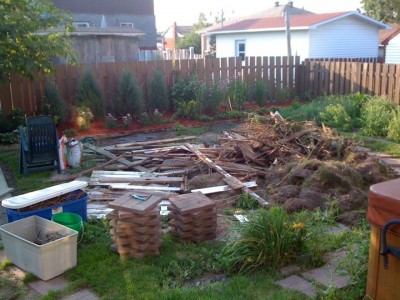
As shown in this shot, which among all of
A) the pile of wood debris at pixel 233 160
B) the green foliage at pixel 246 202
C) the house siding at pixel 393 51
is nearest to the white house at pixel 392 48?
the house siding at pixel 393 51

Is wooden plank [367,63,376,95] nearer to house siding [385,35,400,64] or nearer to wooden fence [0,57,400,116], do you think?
wooden fence [0,57,400,116]

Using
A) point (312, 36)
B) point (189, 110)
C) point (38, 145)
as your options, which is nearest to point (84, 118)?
point (189, 110)

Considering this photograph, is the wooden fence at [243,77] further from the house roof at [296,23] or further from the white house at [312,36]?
the house roof at [296,23]

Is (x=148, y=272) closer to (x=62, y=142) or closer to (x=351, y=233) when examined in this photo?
(x=351, y=233)

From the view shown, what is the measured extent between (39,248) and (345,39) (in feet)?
79.4

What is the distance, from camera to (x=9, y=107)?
10.8 meters

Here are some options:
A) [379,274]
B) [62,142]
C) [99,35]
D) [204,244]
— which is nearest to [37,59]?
[62,142]

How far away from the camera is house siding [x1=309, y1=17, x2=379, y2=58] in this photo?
24000mm

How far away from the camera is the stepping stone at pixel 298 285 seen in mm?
3642

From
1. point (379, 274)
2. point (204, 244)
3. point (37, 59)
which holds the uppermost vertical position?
point (37, 59)

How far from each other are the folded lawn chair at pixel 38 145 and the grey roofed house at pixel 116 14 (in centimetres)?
2743

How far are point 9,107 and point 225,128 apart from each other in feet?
17.1

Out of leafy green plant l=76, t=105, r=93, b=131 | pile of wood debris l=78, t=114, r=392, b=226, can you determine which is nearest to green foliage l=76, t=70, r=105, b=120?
leafy green plant l=76, t=105, r=93, b=131

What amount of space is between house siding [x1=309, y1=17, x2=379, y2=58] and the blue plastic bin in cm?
2064
